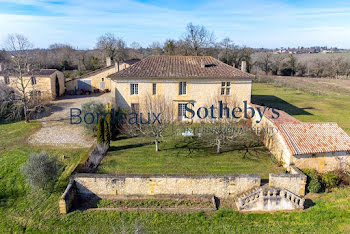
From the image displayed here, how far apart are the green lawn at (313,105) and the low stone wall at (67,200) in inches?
1018

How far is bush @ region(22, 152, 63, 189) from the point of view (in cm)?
1504

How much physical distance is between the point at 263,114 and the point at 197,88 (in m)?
7.92

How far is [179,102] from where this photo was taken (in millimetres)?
28500

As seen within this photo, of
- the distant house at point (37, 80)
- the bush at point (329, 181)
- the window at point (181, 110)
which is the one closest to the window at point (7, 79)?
the distant house at point (37, 80)

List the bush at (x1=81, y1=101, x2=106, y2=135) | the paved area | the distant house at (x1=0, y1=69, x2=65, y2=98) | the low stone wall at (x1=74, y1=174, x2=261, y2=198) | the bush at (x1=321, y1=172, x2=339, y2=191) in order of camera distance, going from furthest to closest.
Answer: the distant house at (x1=0, y1=69, x2=65, y2=98), the bush at (x1=81, y1=101, x2=106, y2=135), the paved area, the bush at (x1=321, y1=172, x2=339, y2=191), the low stone wall at (x1=74, y1=174, x2=261, y2=198)

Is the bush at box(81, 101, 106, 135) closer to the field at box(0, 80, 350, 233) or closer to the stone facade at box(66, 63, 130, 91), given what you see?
the field at box(0, 80, 350, 233)

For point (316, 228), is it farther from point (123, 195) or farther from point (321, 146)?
point (123, 195)

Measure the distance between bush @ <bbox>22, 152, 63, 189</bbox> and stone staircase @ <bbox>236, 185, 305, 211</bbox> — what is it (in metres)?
11.0

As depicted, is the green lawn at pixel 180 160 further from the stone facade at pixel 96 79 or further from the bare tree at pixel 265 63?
the bare tree at pixel 265 63

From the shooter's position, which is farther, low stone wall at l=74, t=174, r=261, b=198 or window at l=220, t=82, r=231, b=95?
window at l=220, t=82, r=231, b=95

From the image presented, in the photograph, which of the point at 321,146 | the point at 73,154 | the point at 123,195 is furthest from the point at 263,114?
the point at 73,154

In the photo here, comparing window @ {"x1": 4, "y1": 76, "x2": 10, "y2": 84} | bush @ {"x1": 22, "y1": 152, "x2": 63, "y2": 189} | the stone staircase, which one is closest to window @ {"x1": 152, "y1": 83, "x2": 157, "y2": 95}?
bush @ {"x1": 22, "y1": 152, "x2": 63, "y2": 189}

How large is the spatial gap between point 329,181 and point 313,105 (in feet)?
88.4

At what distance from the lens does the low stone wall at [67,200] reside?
13.6m
